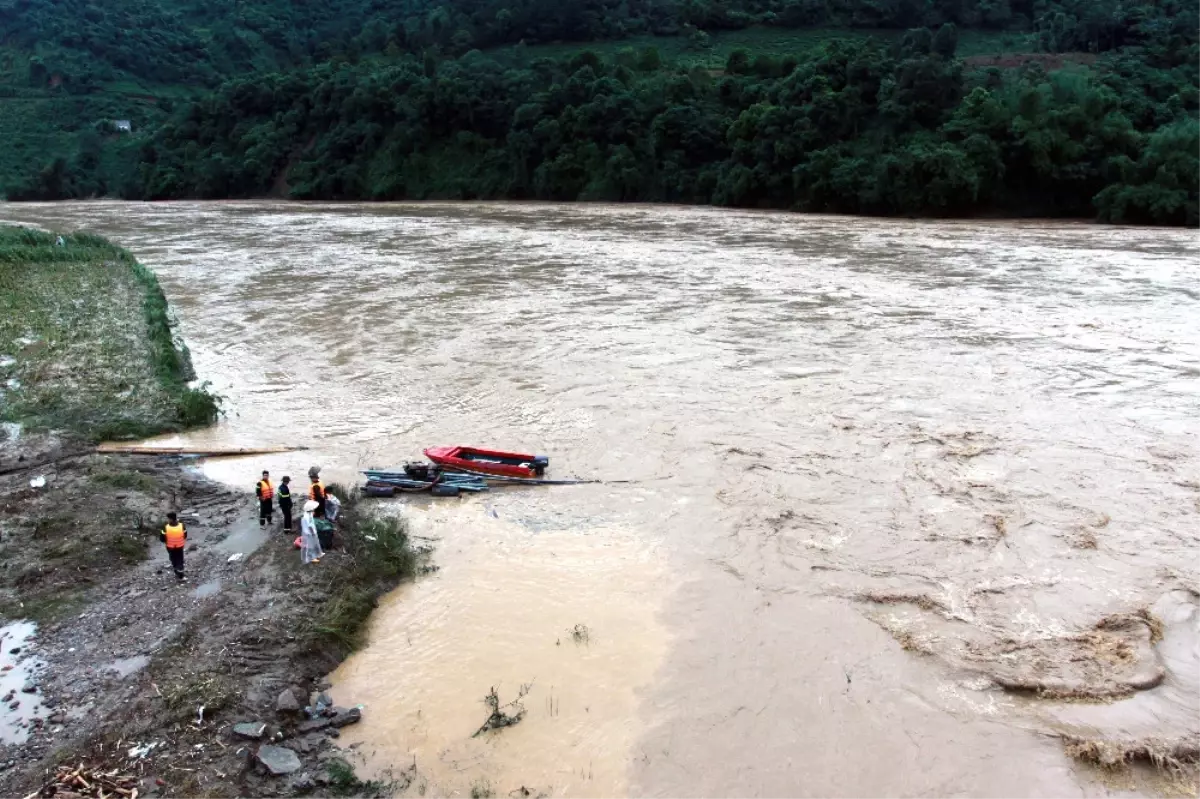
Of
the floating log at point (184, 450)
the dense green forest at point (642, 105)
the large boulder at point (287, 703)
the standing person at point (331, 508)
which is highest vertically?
the dense green forest at point (642, 105)

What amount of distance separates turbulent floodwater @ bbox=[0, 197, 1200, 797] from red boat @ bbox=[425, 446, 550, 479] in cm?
44

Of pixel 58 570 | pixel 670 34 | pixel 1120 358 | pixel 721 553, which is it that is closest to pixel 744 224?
pixel 1120 358

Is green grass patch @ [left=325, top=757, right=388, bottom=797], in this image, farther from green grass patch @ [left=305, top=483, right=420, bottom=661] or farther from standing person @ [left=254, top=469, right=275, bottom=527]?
standing person @ [left=254, top=469, right=275, bottom=527]

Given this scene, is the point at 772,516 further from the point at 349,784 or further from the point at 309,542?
the point at 349,784

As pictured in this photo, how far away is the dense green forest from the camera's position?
4125cm

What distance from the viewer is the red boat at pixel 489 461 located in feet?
42.4

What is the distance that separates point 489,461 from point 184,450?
5.08m

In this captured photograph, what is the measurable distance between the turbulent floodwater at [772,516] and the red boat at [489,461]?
1.46ft

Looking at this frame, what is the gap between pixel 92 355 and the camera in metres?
18.8

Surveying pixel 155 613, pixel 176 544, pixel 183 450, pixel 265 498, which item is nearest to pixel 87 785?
pixel 155 613

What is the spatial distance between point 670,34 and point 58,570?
81.1m

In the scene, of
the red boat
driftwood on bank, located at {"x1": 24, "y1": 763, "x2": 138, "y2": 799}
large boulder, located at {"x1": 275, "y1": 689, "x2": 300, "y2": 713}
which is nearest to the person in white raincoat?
large boulder, located at {"x1": 275, "y1": 689, "x2": 300, "y2": 713}

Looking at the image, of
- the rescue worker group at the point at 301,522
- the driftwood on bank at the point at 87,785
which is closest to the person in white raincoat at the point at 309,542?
the rescue worker group at the point at 301,522

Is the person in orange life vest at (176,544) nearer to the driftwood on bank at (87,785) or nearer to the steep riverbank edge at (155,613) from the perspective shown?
the steep riverbank edge at (155,613)
